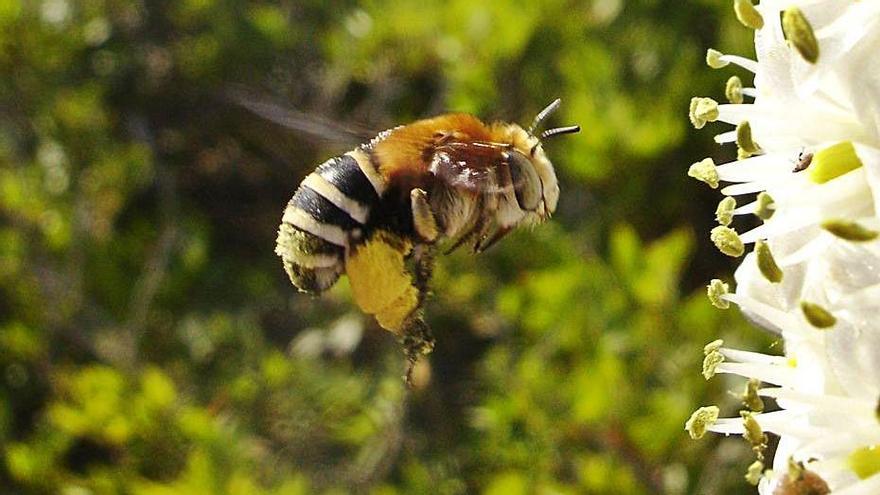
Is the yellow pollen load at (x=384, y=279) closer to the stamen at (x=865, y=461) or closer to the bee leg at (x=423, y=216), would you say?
the bee leg at (x=423, y=216)

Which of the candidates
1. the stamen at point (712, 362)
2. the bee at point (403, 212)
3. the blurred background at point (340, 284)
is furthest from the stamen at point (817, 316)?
the blurred background at point (340, 284)

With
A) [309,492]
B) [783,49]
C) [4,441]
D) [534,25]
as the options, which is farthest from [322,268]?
[4,441]

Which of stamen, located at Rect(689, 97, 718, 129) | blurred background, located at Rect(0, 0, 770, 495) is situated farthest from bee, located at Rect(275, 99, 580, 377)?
blurred background, located at Rect(0, 0, 770, 495)

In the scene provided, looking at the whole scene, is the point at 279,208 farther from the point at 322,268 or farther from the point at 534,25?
the point at 322,268

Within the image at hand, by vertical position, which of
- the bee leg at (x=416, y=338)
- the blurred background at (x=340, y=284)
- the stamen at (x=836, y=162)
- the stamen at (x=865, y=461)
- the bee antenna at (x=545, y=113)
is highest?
the blurred background at (x=340, y=284)

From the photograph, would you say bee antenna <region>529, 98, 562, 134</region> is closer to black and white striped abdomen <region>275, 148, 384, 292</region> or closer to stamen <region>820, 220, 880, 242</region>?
black and white striped abdomen <region>275, 148, 384, 292</region>

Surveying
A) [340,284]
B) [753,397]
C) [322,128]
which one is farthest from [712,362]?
[340,284]

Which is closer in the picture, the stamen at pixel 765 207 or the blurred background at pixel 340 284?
the stamen at pixel 765 207
